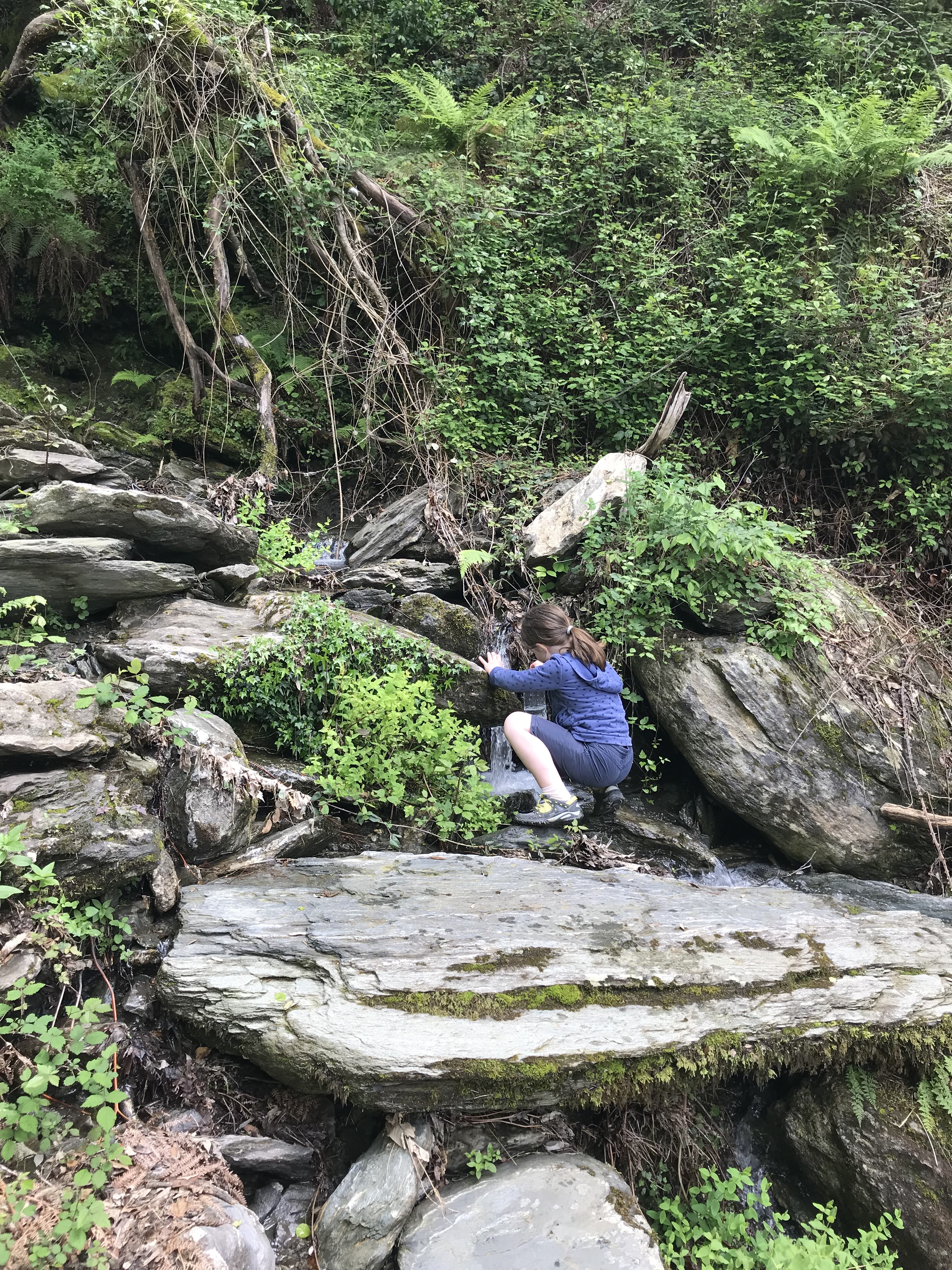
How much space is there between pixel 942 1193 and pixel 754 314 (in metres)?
7.87

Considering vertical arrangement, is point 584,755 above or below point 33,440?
below

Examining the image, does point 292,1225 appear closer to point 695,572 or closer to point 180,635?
point 180,635

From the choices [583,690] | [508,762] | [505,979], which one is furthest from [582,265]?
[505,979]

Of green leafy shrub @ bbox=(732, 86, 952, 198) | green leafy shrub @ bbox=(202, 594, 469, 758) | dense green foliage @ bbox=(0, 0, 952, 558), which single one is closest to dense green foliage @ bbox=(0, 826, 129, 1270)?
green leafy shrub @ bbox=(202, 594, 469, 758)

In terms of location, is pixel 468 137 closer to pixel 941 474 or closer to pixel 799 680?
pixel 941 474

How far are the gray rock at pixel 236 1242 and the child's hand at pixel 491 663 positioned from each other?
150 inches

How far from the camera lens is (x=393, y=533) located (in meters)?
7.32

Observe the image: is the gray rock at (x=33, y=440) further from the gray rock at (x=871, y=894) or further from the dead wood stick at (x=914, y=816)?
the dead wood stick at (x=914, y=816)

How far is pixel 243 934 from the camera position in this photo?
3.49 m

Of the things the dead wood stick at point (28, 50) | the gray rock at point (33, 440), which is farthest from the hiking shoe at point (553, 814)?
the dead wood stick at point (28, 50)

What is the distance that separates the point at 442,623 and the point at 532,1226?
172 inches

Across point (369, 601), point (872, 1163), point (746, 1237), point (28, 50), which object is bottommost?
point (746, 1237)

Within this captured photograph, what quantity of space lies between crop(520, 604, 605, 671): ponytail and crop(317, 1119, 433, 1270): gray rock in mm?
3474

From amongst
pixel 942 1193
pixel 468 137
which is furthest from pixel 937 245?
pixel 942 1193
